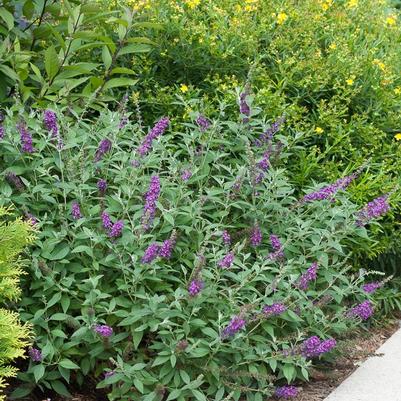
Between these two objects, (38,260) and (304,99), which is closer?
(38,260)

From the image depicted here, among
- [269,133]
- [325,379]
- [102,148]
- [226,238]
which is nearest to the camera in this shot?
[226,238]

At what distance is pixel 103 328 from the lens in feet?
11.7

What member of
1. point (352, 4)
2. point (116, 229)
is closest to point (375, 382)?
point (116, 229)

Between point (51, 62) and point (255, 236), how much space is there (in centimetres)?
148

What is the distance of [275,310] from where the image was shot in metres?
3.80

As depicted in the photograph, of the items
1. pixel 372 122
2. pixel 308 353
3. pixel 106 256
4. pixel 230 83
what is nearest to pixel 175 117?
pixel 230 83

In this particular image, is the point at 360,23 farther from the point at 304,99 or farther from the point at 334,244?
the point at 334,244

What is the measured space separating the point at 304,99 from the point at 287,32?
1.75 feet

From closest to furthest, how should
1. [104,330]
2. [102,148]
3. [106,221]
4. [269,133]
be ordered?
1. [104,330]
2. [106,221]
3. [102,148]
4. [269,133]

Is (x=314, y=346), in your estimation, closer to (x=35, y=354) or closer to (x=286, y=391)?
(x=286, y=391)

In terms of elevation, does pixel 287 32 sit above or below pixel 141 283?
above

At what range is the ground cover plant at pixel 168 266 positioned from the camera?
3711mm

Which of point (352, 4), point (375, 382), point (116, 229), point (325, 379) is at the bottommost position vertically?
point (325, 379)

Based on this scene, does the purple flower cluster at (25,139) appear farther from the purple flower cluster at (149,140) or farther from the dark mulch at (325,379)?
the dark mulch at (325,379)
